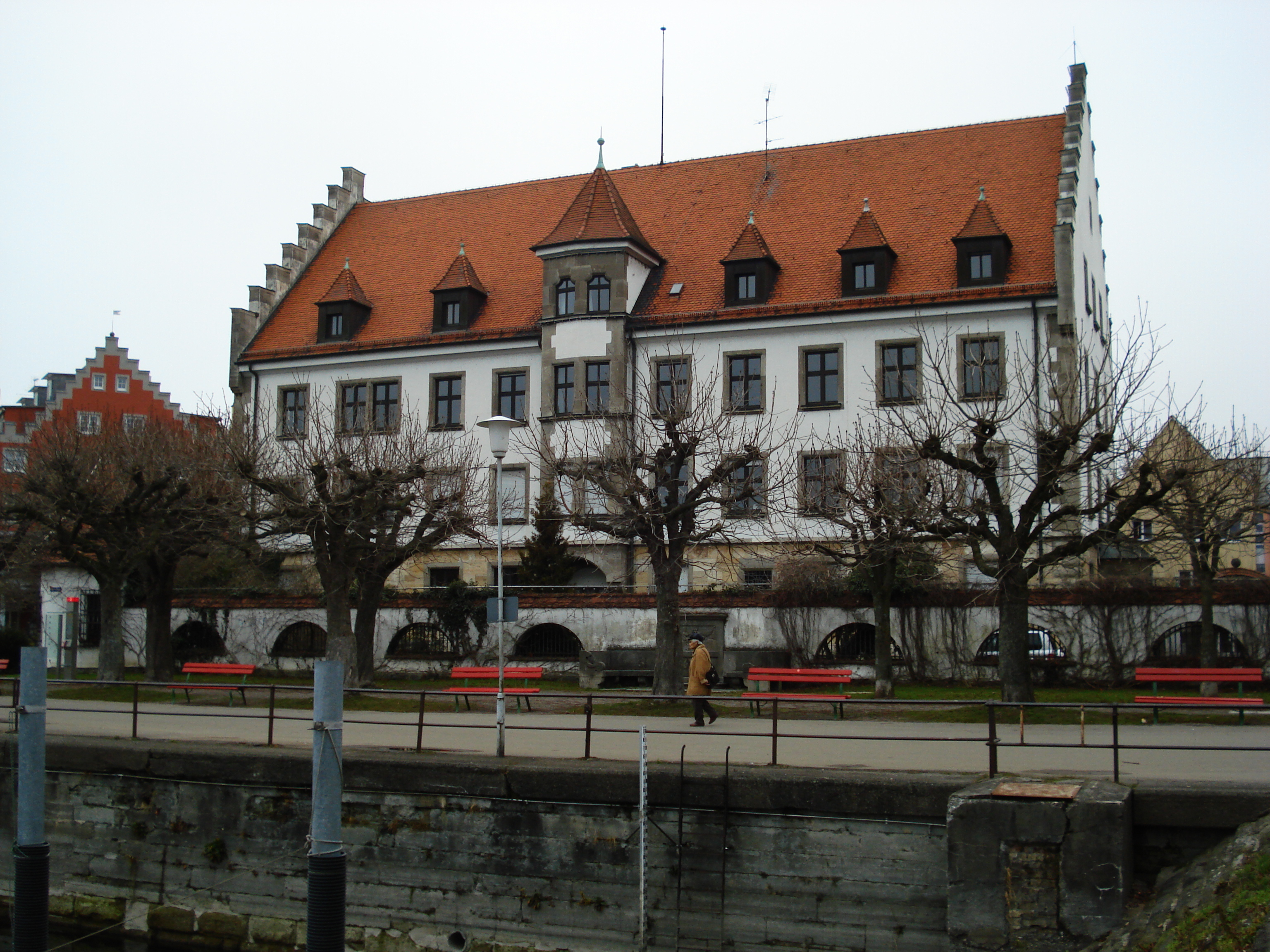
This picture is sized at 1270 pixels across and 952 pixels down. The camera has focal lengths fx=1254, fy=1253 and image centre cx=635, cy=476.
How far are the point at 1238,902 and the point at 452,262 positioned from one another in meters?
35.5

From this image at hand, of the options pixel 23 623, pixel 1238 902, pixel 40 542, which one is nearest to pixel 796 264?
pixel 40 542

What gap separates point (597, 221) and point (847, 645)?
594 inches

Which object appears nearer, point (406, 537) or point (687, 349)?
point (406, 537)

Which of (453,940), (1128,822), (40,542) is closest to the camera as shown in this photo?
(1128,822)

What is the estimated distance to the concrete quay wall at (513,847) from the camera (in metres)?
12.3

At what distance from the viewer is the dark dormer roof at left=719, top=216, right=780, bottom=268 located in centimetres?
3628

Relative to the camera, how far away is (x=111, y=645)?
29.9 metres

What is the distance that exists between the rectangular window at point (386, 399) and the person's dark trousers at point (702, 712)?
21.1 metres

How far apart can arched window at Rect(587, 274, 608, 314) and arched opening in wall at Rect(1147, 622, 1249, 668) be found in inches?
699

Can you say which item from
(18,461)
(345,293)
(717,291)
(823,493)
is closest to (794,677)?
(823,493)

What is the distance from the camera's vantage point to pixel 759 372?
36031 mm

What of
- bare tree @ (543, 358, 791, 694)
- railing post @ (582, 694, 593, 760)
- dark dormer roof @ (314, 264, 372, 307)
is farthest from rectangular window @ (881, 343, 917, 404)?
railing post @ (582, 694, 593, 760)

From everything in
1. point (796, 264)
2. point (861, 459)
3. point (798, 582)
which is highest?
point (796, 264)

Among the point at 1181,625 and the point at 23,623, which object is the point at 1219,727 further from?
the point at 23,623
